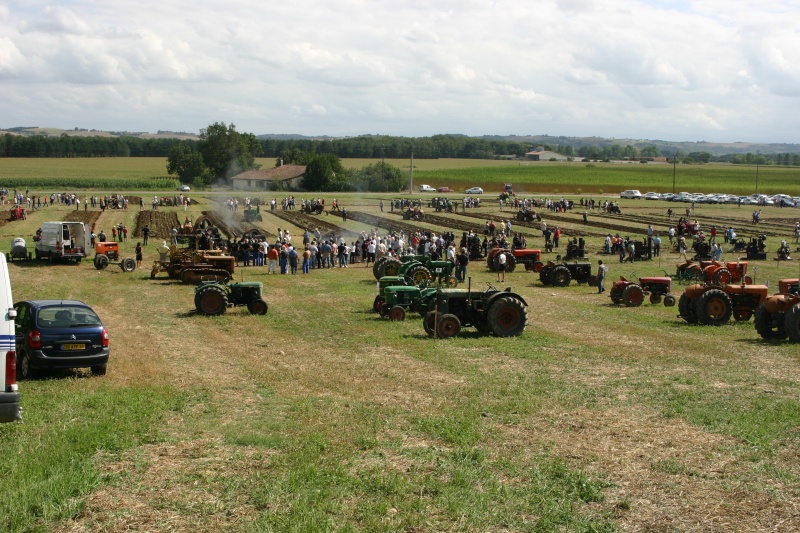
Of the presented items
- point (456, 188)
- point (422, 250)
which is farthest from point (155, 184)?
point (422, 250)

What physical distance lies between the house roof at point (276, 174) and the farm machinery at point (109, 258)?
6142 cm

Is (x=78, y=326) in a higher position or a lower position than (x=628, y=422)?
higher

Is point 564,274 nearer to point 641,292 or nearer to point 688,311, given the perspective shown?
point 641,292

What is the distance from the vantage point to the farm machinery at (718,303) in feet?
74.9

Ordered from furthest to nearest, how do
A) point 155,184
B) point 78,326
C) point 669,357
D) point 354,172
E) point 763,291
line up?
point 354,172 → point 155,184 → point 763,291 → point 669,357 → point 78,326

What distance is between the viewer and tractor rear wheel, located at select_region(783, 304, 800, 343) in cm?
1941

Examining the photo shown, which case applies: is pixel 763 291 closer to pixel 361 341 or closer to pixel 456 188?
pixel 361 341

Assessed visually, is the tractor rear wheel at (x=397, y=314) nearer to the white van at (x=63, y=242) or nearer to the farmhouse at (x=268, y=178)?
the white van at (x=63, y=242)

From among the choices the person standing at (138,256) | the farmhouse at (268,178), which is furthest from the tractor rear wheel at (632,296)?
the farmhouse at (268,178)

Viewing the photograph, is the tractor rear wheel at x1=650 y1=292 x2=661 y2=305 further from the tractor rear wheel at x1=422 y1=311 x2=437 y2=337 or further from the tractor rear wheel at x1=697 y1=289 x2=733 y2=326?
the tractor rear wheel at x1=422 y1=311 x2=437 y2=337

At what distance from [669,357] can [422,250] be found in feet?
71.5

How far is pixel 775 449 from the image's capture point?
10.2 m

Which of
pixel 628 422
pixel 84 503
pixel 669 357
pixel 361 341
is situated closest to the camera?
pixel 84 503

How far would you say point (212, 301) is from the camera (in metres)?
22.8
